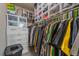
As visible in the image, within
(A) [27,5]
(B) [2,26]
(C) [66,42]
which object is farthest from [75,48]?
(B) [2,26]

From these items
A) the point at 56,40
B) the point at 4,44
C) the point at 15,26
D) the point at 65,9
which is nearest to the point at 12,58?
the point at 4,44

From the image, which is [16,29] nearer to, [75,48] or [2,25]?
[2,25]

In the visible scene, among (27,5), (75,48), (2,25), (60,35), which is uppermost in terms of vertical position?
(27,5)

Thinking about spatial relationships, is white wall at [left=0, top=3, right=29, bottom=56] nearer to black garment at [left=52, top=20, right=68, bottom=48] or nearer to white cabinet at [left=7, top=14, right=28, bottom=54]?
white cabinet at [left=7, top=14, right=28, bottom=54]

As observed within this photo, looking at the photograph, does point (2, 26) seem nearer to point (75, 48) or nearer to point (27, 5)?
point (27, 5)

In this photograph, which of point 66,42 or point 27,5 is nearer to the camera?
point 66,42

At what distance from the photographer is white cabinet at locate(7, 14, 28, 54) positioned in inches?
49.1

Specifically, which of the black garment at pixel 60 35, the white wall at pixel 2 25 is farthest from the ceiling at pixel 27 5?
the black garment at pixel 60 35

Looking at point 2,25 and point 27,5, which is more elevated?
point 27,5

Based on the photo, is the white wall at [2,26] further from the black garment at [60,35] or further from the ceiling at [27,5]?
the black garment at [60,35]

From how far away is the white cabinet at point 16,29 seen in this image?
125 centimetres

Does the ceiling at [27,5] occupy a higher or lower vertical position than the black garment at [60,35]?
higher

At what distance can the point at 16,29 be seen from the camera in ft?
4.29

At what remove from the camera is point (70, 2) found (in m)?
1.19
